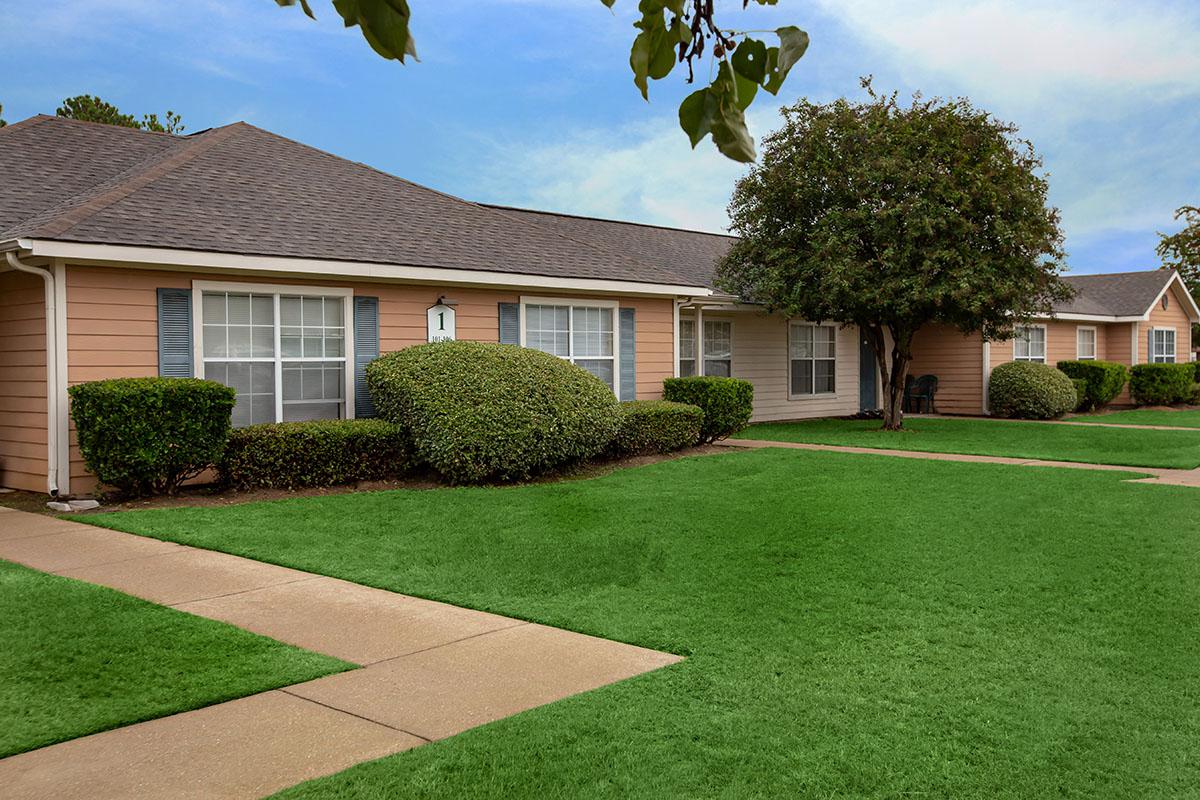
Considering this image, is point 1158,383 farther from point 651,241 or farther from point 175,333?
point 175,333

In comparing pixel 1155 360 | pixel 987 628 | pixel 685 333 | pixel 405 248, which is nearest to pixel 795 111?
pixel 685 333

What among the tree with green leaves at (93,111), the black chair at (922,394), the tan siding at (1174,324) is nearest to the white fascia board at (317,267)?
the black chair at (922,394)

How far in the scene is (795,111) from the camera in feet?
61.8

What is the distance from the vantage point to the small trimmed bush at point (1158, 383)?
2841 centimetres

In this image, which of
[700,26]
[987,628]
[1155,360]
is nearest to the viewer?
[700,26]

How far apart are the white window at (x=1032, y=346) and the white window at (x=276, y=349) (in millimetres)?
20031

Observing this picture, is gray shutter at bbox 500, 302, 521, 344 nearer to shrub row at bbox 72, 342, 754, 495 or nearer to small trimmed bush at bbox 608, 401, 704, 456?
shrub row at bbox 72, 342, 754, 495

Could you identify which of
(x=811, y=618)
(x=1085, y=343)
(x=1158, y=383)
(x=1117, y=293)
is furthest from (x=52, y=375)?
(x=1117, y=293)

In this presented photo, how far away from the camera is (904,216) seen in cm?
1738

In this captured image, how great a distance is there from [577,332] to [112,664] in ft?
35.1

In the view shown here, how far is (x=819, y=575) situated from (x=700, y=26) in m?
5.31

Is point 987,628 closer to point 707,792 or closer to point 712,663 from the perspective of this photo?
point 712,663

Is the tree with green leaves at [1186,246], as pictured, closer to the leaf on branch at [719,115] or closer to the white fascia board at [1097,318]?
the white fascia board at [1097,318]

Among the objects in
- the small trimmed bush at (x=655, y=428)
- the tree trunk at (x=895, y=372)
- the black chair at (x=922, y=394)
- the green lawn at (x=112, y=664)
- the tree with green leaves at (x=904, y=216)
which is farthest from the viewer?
the black chair at (x=922, y=394)
